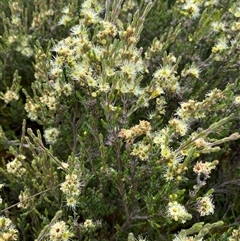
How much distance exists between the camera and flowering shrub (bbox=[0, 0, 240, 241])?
177cm

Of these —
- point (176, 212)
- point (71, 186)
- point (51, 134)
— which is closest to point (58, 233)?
point (71, 186)

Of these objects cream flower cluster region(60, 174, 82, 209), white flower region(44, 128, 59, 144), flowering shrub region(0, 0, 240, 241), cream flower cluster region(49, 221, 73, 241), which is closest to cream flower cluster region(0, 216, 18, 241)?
flowering shrub region(0, 0, 240, 241)

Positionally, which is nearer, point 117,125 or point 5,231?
point 5,231

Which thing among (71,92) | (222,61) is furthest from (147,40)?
(71,92)

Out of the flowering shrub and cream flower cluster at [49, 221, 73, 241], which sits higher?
the flowering shrub

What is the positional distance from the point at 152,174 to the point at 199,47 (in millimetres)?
1067

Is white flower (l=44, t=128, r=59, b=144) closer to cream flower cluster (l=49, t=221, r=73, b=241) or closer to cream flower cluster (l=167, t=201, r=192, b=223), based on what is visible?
A: cream flower cluster (l=49, t=221, r=73, b=241)

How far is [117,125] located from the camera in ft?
6.20

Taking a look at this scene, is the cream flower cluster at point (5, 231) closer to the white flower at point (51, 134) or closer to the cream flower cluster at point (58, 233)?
the cream flower cluster at point (58, 233)

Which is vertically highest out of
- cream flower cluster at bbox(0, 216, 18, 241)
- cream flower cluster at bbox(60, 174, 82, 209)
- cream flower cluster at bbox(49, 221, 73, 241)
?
cream flower cluster at bbox(60, 174, 82, 209)

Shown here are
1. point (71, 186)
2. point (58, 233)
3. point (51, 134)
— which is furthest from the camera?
point (51, 134)

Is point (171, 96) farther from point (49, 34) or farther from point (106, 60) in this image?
point (49, 34)

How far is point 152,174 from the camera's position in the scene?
74.5 inches

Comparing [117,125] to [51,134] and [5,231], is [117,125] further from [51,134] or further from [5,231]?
[5,231]
